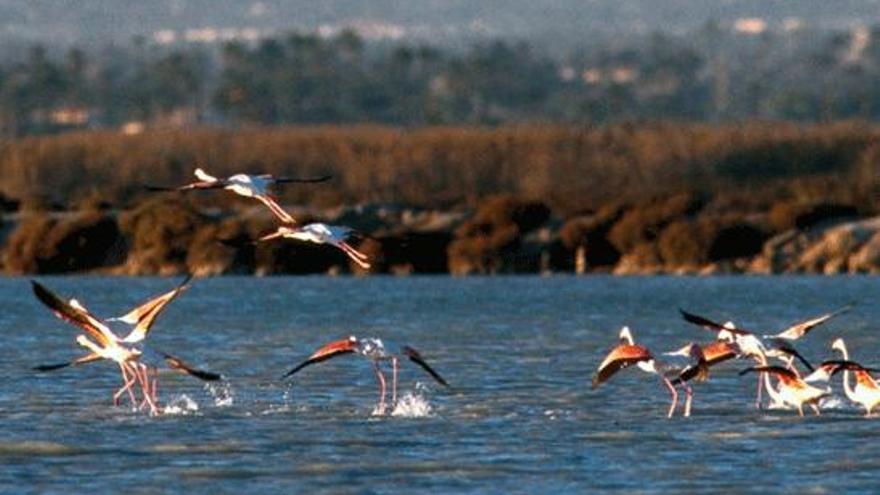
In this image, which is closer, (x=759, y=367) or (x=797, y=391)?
(x=759, y=367)

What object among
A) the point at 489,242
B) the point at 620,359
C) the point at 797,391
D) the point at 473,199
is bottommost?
the point at 797,391

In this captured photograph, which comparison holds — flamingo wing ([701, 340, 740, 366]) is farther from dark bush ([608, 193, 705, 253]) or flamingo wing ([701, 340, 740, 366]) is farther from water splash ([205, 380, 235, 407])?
dark bush ([608, 193, 705, 253])

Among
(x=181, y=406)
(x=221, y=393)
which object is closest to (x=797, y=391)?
(x=181, y=406)

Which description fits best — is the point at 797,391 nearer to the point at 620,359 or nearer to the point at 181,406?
the point at 620,359

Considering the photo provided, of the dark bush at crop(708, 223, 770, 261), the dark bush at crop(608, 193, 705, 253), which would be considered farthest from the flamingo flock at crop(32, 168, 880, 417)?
the dark bush at crop(608, 193, 705, 253)

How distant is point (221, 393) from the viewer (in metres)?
29.0

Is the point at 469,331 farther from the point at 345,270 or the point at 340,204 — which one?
the point at 340,204

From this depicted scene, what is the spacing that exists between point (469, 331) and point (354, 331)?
5.76 ft

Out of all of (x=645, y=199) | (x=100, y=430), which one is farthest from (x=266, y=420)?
(x=645, y=199)

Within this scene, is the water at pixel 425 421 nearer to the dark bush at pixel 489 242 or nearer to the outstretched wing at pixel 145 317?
the outstretched wing at pixel 145 317

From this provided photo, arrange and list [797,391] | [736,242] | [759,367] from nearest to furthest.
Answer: [759,367], [797,391], [736,242]

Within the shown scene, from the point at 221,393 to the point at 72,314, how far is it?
4990mm

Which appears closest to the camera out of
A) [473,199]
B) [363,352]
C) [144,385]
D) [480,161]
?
[363,352]

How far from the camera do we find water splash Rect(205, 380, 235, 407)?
91.4 ft
